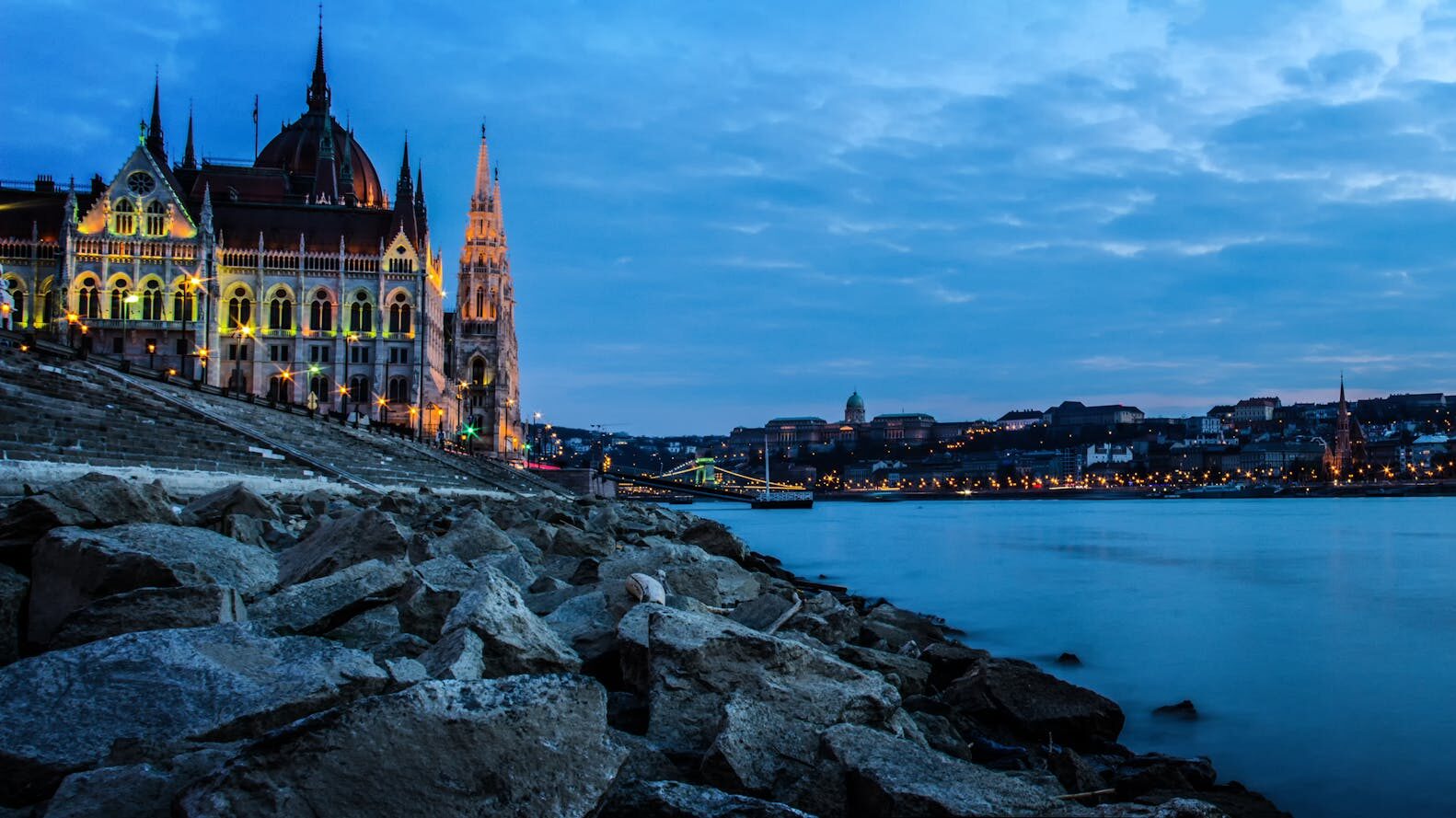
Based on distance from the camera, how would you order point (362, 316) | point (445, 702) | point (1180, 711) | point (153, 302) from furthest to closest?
1. point (362, 316)
2. point (153, 302)
3. point (1180, 711)
4. point (445, 702)

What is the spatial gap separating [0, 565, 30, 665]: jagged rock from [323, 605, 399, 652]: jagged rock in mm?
1393

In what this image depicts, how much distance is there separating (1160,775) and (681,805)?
4808mm

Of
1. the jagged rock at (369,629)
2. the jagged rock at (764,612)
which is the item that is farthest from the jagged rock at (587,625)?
the jagged rock at (764,612)

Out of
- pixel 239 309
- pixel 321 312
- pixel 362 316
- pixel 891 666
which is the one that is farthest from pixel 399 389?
pixel 891 666

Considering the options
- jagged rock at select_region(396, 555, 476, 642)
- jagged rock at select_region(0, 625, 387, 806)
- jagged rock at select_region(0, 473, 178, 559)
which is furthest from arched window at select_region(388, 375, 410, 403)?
jagged rock at select_region(0, 625, 387, 806)

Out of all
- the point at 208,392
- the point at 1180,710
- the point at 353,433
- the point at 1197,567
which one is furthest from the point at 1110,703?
the point at 353,433

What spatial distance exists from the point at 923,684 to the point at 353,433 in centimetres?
4312

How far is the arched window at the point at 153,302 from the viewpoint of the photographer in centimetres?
7862

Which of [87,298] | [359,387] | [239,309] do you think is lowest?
[359,387]

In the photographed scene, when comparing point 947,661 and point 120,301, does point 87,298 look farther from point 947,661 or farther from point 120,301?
point 947,661

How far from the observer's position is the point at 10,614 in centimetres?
491

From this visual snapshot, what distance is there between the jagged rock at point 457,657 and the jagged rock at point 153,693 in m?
0.49

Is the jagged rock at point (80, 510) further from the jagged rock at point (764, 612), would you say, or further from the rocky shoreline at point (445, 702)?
the jagged rock at point (764, 612)

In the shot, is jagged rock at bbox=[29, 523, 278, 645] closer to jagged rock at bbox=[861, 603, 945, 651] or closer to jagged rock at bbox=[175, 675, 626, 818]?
jagged rock at bbox=[175, 675, 626, 818]
